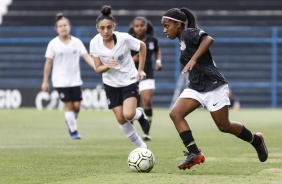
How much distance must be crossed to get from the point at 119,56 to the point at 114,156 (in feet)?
4.65

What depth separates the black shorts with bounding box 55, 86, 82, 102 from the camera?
1650 centimetres

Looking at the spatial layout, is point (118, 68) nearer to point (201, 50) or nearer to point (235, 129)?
point (235, 129)

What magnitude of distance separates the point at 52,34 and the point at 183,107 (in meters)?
23.8

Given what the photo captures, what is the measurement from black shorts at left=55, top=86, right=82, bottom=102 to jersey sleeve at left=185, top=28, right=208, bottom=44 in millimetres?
6999

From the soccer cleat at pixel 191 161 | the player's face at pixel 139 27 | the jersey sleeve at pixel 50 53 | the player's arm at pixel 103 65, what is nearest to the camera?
the soccer cleat at pixel 191 161

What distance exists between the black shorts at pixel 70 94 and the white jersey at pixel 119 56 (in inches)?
165

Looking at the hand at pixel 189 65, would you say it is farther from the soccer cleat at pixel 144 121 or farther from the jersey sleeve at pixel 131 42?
the soccer cleat at pixel 144 121

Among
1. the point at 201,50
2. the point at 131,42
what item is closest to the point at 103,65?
the point at 131,42

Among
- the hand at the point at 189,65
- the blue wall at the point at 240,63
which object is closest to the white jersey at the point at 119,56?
the hand at the point at 189,65

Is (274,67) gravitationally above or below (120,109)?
below

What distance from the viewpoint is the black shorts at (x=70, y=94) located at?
16.5m

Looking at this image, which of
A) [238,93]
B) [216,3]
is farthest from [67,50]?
[216,3]

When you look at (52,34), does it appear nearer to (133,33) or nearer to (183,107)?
(133,33)

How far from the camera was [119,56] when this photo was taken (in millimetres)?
12141
